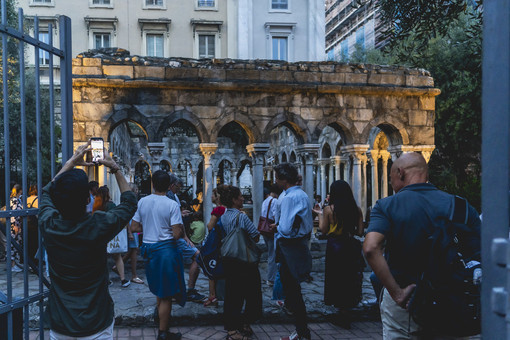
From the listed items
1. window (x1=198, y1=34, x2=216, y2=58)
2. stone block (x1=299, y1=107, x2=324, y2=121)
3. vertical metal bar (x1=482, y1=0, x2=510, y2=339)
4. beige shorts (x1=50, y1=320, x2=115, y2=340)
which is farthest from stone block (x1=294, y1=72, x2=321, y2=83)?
window (x1=198, y1=34, x2=216, y2=58)

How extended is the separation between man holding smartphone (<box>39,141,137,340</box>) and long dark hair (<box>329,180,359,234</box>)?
3029mm

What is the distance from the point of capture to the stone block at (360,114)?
1003cm

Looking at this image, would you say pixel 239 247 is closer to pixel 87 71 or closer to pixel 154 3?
pixel 87 71

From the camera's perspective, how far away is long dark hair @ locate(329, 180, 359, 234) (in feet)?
16.8

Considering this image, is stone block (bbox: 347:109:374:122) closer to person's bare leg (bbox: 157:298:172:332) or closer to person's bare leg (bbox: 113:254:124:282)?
person's bare leg (bbox: 113:254:124:282)

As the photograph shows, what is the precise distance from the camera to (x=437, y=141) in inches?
661

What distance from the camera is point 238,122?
31.4 ft

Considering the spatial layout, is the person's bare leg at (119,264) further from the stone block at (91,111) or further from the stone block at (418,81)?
the stone block at (418,81)

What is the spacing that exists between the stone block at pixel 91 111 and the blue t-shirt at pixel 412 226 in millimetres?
7343

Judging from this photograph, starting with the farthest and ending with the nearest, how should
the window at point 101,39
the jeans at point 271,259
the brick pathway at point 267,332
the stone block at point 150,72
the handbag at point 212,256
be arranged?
1. the window at point 101,39
2. the stone block at point 150,72
3. the jeans at point 271,259
4. the handbag at point 212,256
5. the brick pathway at point 267,332

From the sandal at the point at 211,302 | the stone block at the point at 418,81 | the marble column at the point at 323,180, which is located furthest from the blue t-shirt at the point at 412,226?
the marble column at the point at 323,180

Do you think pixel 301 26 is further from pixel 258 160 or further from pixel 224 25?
pixel 258 160

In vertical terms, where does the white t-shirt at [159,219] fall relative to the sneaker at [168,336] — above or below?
above

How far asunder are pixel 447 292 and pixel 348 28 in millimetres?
31402
